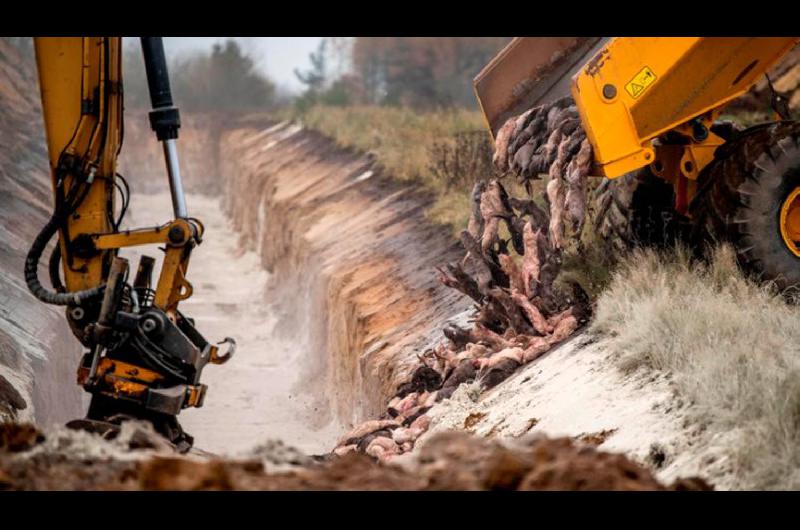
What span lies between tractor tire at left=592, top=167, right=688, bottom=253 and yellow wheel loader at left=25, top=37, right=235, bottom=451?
3577mm

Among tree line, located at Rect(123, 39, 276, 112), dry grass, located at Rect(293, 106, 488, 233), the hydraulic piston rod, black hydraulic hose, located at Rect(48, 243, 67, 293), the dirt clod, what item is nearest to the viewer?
the dirt clod

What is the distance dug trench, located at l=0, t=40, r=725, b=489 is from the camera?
16.2 feet

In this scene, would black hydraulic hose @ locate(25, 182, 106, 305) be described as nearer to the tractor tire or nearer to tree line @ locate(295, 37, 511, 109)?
the tractor tire

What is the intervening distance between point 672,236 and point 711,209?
2.47 ft

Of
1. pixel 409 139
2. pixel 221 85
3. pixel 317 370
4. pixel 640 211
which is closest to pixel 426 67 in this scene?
pixel 221 85

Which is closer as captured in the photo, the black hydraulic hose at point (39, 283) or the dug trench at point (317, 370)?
the dug trench at point (317, 370)

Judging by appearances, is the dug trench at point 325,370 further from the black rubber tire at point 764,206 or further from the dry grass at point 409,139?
the black rubber tire at point 764,206

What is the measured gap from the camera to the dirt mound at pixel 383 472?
4.70 meters

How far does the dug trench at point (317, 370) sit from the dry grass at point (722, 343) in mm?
212

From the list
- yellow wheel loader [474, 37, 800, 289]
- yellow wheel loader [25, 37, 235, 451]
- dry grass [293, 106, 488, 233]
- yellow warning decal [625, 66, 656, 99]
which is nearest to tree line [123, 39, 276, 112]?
dry grass [293, 106, 488, 233]

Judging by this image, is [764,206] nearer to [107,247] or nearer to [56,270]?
[107,247]

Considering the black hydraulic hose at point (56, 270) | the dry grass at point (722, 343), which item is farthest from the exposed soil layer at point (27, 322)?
the dry grass at point (722, 343)
